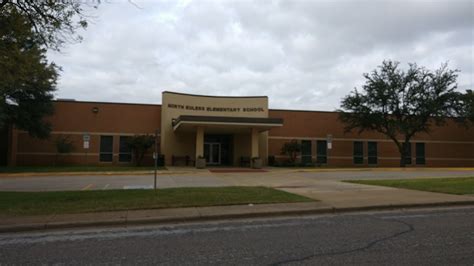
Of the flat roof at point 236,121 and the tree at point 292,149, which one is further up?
the flat roof at point 236,121

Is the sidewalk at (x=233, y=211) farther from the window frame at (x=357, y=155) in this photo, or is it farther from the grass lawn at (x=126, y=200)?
the window frame at (x=357, y=155)

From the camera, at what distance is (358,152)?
4194cm

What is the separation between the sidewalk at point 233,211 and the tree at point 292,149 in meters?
23.8

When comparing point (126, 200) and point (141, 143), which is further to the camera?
point (141, 143)

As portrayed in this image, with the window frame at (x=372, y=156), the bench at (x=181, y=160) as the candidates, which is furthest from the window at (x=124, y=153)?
the window frame at (x=372, y=156)

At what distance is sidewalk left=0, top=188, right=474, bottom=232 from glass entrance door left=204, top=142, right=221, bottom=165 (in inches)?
1014

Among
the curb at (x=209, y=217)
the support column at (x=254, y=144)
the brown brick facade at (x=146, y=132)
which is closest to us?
the curb at (x=209, y=217)

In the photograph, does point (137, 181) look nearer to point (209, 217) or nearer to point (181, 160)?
point (209, 217)

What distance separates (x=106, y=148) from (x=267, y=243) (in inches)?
1262

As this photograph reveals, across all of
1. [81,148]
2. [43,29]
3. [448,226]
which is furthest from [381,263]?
[81,148]

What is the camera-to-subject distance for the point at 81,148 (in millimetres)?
36531

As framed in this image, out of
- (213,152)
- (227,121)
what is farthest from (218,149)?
(227,121)

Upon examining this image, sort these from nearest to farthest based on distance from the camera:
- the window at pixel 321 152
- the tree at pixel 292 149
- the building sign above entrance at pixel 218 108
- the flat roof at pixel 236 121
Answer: the flat roof at pixel 236 121, the tree at pixel 292 149, the building sign above entrance at pixel 218 108, the window at pixel 321 152

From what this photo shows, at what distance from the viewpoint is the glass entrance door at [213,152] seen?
38.9 m
